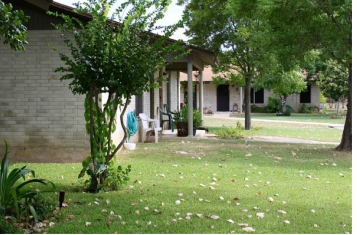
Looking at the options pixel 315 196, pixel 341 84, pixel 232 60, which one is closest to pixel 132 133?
pixel 315 196

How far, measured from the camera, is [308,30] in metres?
11.8

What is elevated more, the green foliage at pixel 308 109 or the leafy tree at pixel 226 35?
the leafy tree at pixel 226 35

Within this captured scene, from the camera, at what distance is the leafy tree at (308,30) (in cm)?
1123

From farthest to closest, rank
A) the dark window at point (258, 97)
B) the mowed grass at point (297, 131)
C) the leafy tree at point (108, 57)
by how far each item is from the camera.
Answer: the dark window at point (258, 97) → the mowed grass at point (297, 131) → the leafy tree at point (108, 57)

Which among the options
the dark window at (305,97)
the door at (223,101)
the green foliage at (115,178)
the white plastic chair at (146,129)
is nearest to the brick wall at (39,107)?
the green foliage at (115,178)

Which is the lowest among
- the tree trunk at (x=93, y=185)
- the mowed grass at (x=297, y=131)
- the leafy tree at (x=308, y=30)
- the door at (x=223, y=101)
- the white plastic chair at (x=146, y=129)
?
the mowed grass at (x=297, y=131)

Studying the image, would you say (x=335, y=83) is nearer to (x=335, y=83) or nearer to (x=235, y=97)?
(x=335, y=83)

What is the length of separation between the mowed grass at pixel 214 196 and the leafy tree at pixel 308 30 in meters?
2.50

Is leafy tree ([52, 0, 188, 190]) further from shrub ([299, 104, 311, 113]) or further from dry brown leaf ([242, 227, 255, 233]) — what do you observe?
shrub ([299, 104, 311, 113])

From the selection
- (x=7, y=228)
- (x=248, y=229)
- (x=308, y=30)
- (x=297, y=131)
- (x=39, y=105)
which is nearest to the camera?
(x=7, y=228)

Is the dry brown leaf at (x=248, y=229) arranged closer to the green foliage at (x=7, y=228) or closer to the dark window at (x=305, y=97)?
the green foliage at (x=7, y=228)

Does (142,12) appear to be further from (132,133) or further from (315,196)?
(132,133)

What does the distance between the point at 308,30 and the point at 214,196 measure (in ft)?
21.1

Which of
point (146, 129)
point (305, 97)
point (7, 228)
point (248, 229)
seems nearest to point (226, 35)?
point (146, 129)
